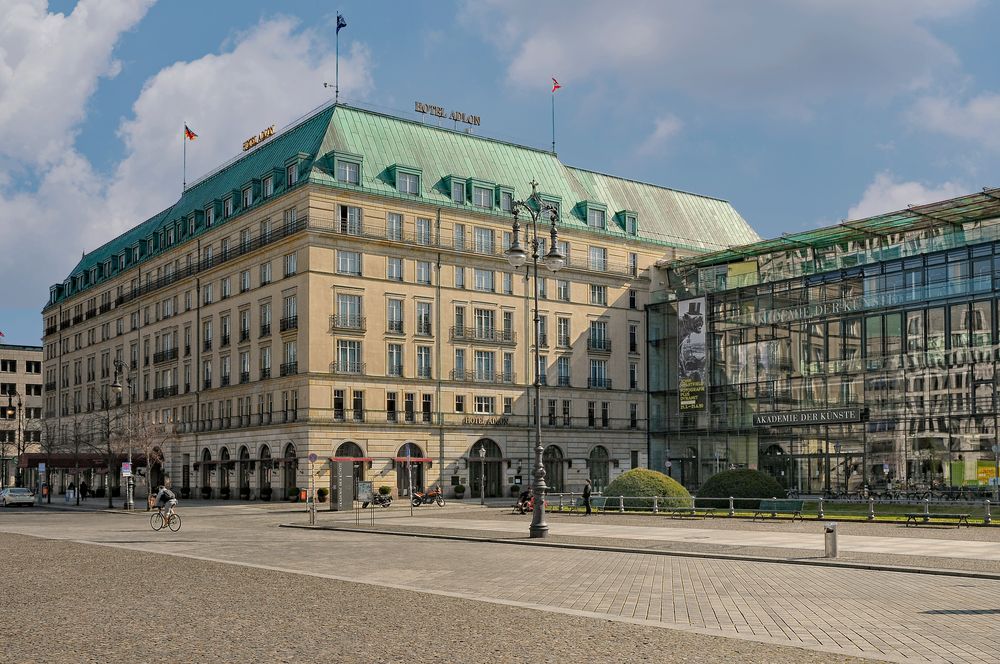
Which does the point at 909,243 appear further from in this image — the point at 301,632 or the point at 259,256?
the point at 301,632

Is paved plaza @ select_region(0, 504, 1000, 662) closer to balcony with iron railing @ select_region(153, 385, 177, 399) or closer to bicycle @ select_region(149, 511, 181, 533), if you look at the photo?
bicycle @ select_region(149, 511, 181, 533)

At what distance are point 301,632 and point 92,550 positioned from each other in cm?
1793

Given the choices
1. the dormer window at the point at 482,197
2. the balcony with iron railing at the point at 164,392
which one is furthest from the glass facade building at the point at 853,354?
the balcony with iron railing at the point at 164,392

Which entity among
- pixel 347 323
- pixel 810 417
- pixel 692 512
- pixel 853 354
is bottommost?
pixel 692 512

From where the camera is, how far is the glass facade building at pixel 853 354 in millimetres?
58625

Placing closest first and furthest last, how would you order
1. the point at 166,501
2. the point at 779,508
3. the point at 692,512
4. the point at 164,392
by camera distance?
the point at 166,501
the point at 779,508
the point at 692,512
the point at 164,392

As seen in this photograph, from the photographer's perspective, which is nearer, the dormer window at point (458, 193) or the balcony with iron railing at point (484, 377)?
the balcony with iron railing at point (484, 377)

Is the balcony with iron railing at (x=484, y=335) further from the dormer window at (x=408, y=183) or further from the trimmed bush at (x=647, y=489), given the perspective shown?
the trimmed bush at (x=647, y=489)

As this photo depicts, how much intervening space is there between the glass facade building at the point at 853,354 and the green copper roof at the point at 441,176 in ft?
40.4

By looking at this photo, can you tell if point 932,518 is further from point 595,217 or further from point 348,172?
point 595,217

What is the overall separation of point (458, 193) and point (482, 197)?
223 centimetres

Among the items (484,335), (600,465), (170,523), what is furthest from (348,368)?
(170,523)

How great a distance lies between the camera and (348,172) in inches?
2904

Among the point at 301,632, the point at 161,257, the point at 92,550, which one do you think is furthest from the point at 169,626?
the point at 161,257
